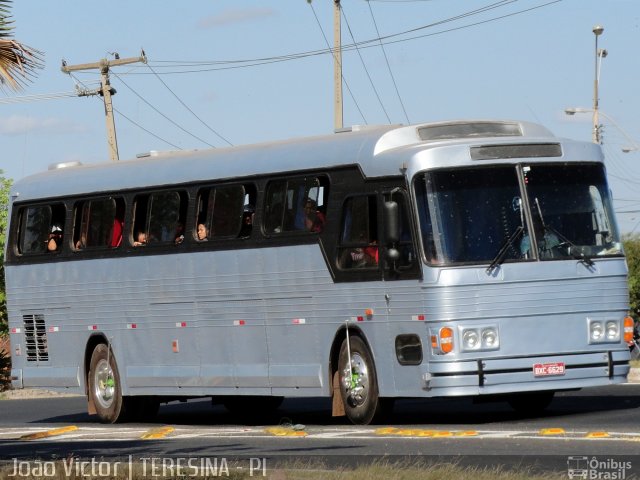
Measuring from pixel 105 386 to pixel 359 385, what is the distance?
5918mm

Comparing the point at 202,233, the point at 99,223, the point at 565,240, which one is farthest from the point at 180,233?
the point at 565,240

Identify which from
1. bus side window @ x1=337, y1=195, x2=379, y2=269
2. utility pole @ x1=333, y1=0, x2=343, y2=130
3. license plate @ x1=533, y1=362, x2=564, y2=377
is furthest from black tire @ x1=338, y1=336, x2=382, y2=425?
utility pole @ x1=333, y1=0, x2=343, y2=130

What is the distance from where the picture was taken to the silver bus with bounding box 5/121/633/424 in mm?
18062

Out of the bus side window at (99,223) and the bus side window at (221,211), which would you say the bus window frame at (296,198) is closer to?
the bus side window at (221,211)

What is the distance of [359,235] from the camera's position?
1911 cm

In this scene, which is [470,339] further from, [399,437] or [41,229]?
[41,229]

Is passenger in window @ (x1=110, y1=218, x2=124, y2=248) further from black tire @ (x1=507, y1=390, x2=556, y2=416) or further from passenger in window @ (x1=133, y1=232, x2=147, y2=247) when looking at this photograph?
→ black tire @ (x1=507, y1=390, x2=556, y2=416)

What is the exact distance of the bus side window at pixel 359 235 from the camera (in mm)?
18922

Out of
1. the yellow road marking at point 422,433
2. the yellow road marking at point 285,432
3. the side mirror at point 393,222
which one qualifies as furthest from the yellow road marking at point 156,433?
the side mirror at point 393,222

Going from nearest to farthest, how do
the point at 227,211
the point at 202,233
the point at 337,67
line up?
the point at 227,211
the point at 202,233
the point at 337,67

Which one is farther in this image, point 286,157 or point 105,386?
point 105,386

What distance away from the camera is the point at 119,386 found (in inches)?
928

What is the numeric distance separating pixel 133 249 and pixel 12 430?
118 inches

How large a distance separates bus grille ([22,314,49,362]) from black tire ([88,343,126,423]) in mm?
1187
